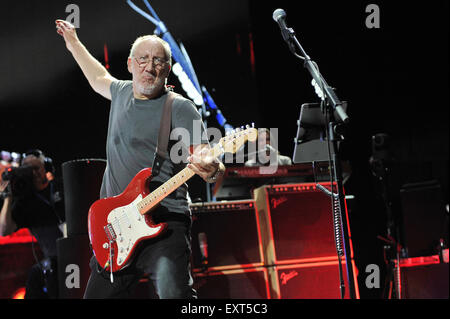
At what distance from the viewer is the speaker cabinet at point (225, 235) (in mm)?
4184

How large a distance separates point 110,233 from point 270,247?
198 cm

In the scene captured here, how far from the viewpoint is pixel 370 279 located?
421cm

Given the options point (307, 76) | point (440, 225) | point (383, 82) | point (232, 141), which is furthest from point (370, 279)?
point (383, 82)

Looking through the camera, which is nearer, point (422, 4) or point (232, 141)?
point (232, 141)

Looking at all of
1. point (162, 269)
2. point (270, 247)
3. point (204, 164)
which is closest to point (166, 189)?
point (204, 164)

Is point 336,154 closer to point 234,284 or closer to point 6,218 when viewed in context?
point 234,284

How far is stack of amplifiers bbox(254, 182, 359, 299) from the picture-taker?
414cm

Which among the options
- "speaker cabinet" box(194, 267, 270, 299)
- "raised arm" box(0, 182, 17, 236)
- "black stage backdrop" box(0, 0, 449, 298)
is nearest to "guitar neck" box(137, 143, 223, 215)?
"speaker cabinet" box(194, 267, 270, 299)

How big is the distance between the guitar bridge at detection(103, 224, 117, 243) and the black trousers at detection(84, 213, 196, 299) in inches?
6.8

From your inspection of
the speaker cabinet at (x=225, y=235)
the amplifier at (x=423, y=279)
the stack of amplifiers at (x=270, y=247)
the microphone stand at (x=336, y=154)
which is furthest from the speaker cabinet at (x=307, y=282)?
the microphone stand at (x=336, y=154)

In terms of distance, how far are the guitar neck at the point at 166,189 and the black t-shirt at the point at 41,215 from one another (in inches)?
112

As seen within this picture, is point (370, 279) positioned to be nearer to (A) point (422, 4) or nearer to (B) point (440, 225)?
(B) point (440, 225)

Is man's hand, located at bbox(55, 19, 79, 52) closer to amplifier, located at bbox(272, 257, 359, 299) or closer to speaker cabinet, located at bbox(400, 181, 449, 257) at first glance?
amplifier, located at bbox(272, 257, 359, 299)

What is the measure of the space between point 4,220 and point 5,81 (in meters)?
1.54
